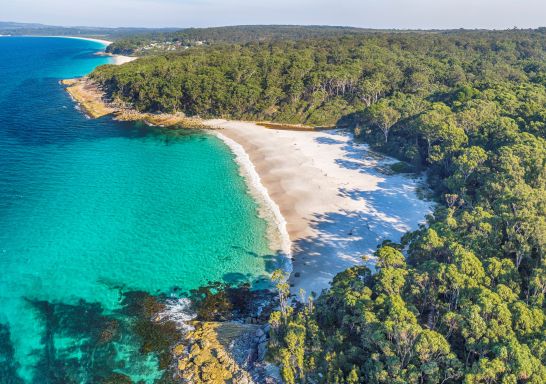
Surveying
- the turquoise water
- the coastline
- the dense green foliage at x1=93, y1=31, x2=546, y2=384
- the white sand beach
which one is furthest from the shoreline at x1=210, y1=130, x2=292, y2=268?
the dense green foliage at x1=93, y1=31, x2=546, y2=384

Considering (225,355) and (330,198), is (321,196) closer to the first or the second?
(330,198)

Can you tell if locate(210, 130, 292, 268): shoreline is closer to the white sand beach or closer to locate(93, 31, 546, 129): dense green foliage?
the white sand beach

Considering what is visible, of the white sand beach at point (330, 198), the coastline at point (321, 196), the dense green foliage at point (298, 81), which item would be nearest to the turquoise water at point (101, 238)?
the coastline at point (321, 196)

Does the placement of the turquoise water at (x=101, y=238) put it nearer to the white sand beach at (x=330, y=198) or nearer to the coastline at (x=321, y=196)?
the coastline at (x=321, y=196)

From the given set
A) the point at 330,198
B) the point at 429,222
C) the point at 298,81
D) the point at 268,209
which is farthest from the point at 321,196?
the point at 298,81

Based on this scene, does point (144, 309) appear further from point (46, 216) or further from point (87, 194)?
point (87, 194)

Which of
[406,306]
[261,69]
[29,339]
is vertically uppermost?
[261,69]

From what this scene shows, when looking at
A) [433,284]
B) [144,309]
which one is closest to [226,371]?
[144,309]
